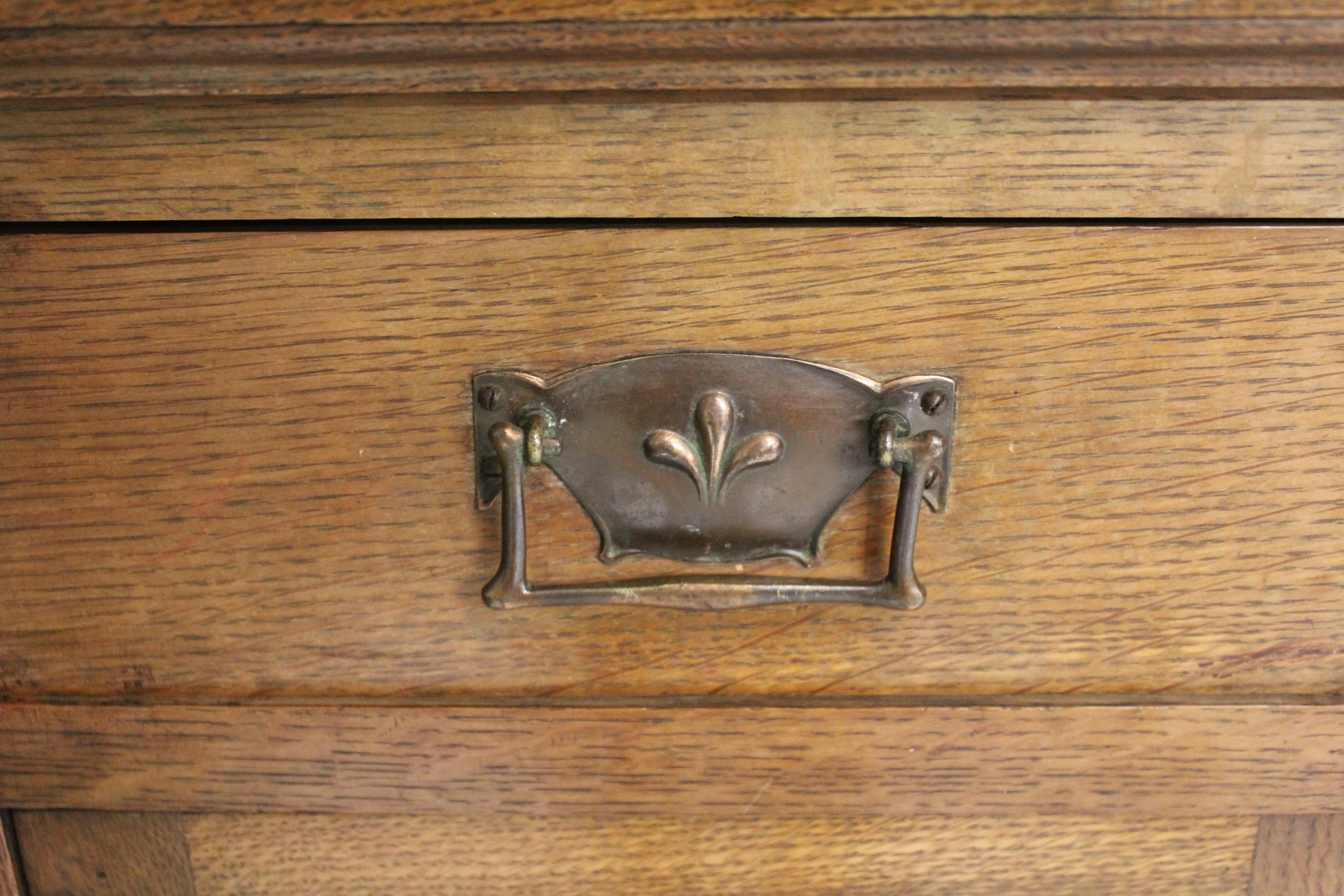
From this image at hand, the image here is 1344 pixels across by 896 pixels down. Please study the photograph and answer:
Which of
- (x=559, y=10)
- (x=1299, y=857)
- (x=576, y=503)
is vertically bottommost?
(x=1299, y=857)

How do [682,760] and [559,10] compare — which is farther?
[682,760]

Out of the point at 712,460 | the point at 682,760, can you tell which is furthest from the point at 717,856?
the point at 712,460

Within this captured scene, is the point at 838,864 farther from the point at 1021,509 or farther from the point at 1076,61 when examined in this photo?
the point at 1076,61

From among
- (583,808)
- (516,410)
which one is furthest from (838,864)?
(516,410)

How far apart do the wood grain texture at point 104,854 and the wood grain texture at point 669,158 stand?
220mm

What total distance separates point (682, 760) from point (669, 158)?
7.9 inches

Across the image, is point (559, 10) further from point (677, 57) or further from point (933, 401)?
point (933, 401)

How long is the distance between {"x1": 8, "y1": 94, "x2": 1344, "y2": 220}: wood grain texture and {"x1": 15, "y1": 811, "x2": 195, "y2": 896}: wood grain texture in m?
0.22

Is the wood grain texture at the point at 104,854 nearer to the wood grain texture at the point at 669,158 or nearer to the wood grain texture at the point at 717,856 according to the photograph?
the wood grain texture at the point at 717,856

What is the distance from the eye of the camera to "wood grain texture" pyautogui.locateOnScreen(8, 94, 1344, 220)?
30 cm

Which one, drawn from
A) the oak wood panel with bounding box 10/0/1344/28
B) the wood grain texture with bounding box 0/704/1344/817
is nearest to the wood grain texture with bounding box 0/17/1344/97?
the oak wood panel with bounding box 10/0/1344/28

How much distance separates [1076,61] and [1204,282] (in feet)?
0.28

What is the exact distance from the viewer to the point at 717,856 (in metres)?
0.40

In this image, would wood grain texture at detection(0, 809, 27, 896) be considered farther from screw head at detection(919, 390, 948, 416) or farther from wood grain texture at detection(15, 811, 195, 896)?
screw head at detection(919, 390, 948, 416)
